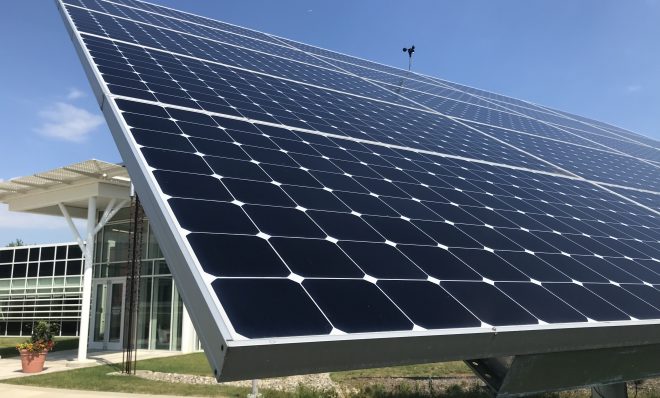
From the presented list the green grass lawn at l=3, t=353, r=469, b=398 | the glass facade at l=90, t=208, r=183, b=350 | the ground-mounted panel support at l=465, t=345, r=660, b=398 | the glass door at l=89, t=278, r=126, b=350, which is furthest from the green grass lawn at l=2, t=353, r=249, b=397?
the ground-mounted panel support at l=465, t=345, r=660, b=398

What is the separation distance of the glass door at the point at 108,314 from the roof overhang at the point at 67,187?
4644 mm

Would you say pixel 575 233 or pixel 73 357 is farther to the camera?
pixel 73 357

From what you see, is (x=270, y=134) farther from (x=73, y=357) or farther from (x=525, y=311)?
(x=73, y=357)

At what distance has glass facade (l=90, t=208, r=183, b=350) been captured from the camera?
28.0m

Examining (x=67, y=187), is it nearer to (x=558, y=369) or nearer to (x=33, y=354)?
(x=33, y=354)

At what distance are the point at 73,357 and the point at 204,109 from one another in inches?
856

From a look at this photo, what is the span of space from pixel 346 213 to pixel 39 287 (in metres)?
38.3

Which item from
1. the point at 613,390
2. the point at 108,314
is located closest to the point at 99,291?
the point at 108,314

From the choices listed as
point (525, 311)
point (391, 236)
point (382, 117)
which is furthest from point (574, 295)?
point (382, 117)

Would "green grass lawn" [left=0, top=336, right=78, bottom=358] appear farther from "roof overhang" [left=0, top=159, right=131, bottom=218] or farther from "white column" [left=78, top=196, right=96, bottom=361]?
"roof overhang" [left=0, top=159, right=131, bottom=218]

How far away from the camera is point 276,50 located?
18781mm

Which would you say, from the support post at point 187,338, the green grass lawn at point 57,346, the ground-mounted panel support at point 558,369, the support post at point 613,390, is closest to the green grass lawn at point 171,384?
the support post at point 187,338

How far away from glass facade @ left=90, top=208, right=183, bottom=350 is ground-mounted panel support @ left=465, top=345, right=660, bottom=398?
24.2 meters

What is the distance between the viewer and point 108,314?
99.8 feet
